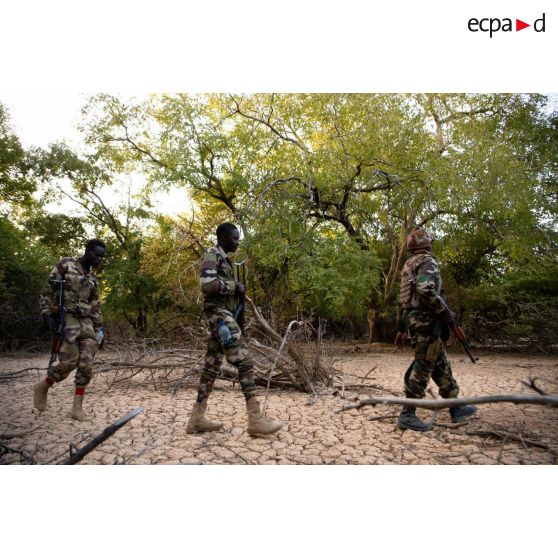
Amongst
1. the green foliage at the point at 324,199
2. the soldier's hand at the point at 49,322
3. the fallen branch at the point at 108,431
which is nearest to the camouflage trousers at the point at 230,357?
the fallen branch at the point at 108,431

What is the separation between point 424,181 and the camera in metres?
7.77

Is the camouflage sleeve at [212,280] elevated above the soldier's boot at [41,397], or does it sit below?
above

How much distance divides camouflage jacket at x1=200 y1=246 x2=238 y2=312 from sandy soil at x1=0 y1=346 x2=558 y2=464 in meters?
1.06

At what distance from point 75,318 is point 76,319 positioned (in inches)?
0.5

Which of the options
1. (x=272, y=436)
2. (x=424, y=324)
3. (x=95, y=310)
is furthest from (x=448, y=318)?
(x=95, y=310)

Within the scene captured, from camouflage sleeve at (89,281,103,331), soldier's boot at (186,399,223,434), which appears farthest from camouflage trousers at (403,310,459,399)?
camouflage sleeve at (89,281,103,331)

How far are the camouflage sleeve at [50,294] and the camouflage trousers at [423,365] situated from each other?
127 inches

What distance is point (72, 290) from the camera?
3.84 meters

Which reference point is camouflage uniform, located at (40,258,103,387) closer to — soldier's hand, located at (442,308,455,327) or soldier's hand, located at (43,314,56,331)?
soldier's hand, located at (43,314,56,331)

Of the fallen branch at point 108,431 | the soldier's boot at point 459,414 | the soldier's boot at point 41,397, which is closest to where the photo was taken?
the fallen branch at point 108,431

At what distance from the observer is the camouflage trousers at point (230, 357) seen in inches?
124

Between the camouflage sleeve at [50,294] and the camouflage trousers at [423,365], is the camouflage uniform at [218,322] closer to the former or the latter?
the camouflage trousers at [423,365]

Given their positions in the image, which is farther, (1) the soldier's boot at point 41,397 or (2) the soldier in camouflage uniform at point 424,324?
(1) the soldier's boot at point 41,397

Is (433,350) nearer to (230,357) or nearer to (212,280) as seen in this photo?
(230,357)
